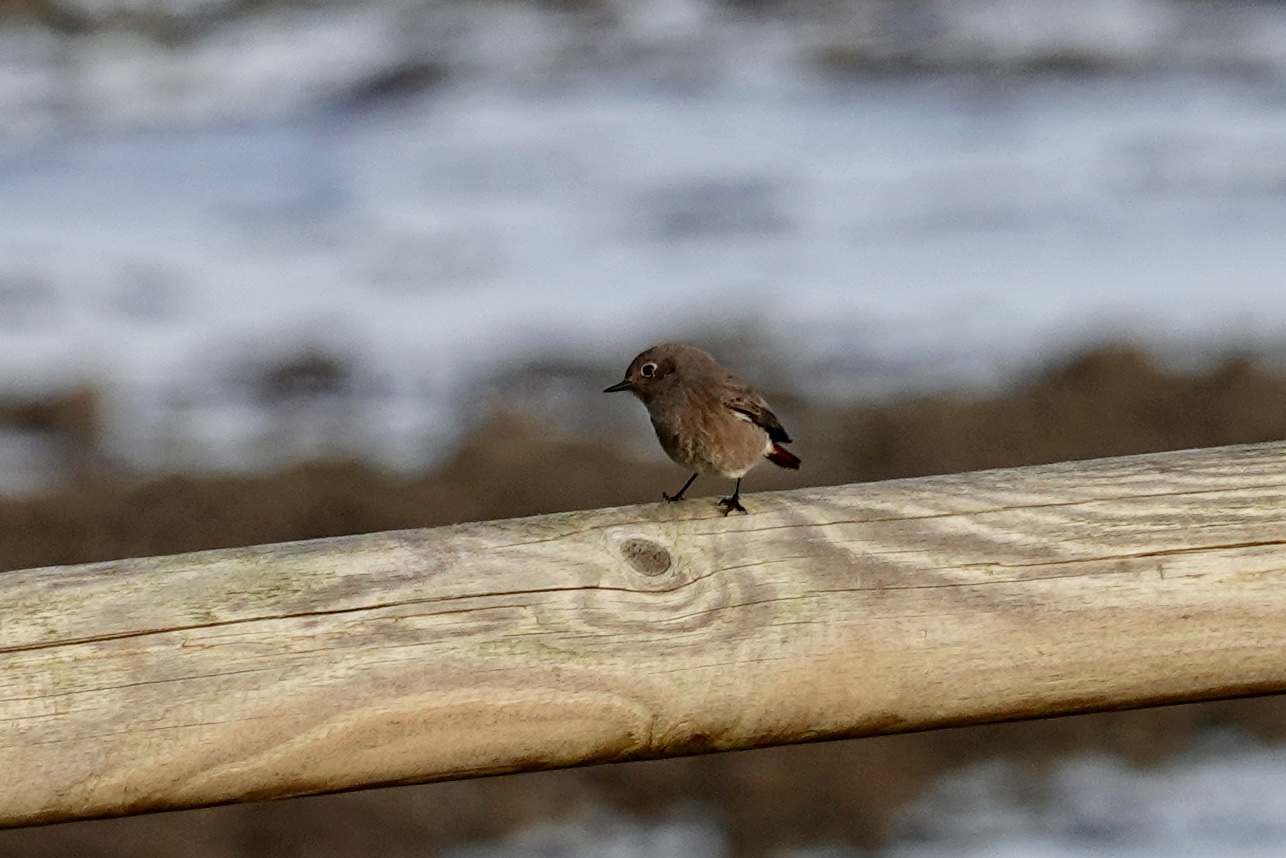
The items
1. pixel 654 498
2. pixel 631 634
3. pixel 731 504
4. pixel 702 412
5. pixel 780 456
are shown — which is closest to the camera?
pixel 631 634

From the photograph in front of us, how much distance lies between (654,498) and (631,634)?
512 cm

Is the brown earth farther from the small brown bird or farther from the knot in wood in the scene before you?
the knot in wood

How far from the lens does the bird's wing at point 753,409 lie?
4.11 metres

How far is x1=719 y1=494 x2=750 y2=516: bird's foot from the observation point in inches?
95.7

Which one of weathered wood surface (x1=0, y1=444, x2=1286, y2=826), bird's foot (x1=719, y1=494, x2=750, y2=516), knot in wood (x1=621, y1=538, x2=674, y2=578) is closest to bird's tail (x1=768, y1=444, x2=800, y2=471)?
bird's foot (x1=719, y1=494, x2=750, y2=516)

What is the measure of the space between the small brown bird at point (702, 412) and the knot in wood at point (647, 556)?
5.78ft

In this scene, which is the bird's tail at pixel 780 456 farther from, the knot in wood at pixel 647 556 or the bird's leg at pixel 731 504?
the knot in wood at pixel 647 556

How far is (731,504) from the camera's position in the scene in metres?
2.47

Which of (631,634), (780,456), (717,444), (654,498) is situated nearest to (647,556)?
(631,634)

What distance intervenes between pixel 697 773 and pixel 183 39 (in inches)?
316

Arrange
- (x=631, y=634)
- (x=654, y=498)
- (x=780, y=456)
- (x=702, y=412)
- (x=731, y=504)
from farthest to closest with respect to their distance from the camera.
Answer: (x=654, y=498)
(x=780, y=456)
(x=702, y=412)
(x=731, y=504)
(x=631, y=634)

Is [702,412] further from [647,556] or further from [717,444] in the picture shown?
[647,556]

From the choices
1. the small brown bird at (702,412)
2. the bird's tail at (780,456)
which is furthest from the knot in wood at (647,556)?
the bird's tail at (780,456)

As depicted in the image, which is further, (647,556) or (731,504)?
(731,504)
